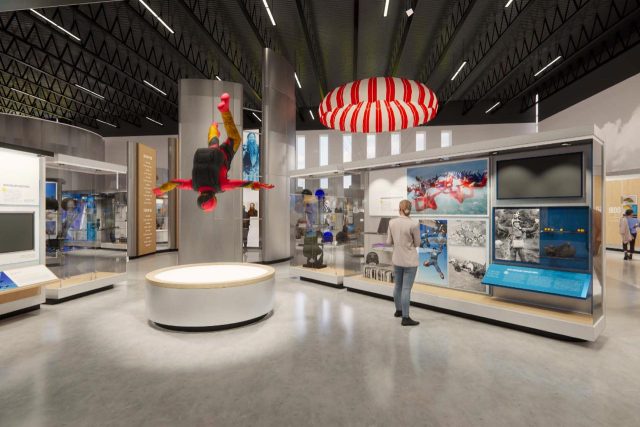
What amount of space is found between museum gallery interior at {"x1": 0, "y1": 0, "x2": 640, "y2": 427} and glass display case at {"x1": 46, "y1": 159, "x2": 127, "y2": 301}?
5 cm

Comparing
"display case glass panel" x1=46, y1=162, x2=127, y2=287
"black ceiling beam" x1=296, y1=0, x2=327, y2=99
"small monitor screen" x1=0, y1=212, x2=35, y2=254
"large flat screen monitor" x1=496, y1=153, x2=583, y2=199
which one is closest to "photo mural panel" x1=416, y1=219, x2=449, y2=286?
"large flat screen monitor" x1=496, y1=153, x2=583, y2=199

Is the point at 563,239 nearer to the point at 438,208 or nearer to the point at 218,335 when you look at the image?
the point at 438,208

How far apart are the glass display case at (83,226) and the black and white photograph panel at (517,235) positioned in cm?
749

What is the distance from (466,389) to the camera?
9.55 feet

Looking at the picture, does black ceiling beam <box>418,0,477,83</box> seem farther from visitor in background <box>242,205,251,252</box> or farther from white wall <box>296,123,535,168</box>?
visitor in background <box>242,205,251,252</box>

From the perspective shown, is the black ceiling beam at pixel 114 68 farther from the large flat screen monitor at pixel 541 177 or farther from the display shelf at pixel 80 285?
the large flat screen monitor at pixel 541 177

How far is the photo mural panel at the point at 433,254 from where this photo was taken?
5852 mm

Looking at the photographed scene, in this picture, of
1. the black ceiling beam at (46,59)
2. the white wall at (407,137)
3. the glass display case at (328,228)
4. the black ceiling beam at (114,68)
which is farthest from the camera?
the white wall at (407,137)

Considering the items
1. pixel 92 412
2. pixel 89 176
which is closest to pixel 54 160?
pixel 89 176

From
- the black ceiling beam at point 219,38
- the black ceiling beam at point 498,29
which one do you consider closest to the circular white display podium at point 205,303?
the black ceiling beam at point 219,38

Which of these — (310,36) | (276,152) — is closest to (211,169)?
(276,152)

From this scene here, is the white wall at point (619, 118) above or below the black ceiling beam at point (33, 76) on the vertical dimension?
below

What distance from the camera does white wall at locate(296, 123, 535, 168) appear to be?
632 inches

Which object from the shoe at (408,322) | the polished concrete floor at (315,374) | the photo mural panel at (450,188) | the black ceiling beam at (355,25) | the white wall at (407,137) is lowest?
the polished concrete floor at (315,374)
